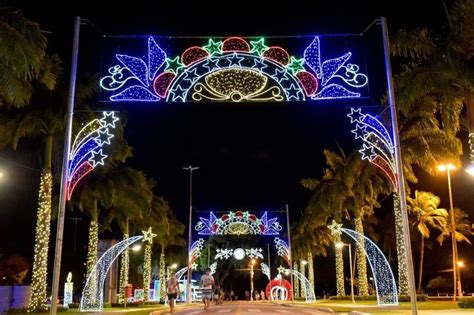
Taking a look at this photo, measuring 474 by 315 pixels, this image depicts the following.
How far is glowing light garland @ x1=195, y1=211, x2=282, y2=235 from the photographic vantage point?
166 ft

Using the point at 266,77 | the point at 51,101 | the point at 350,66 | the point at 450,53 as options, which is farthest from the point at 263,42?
the point at 51,101

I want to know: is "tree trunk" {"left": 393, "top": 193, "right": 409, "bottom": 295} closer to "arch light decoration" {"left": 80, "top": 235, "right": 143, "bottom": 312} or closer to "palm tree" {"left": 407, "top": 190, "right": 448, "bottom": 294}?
"arch light decoration" {"left": 80, "top": 235, "right": 143, "bottom": 312}

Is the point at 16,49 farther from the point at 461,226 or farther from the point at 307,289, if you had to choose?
the point at 461,226

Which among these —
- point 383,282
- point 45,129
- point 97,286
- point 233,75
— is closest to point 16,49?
point 233,75

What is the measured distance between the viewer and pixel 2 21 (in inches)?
580

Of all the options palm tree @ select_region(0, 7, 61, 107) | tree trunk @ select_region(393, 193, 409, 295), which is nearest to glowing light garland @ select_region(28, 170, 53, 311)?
palm tree @ select_region(0, 7, 61, 107)

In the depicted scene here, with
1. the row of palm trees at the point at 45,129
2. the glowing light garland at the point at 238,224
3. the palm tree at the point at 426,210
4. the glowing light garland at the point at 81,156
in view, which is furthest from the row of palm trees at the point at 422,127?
the row of palm trees at the point at 45,129

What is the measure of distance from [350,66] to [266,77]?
240 cm

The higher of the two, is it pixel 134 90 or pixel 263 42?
pixel 263 42

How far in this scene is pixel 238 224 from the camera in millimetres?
51344

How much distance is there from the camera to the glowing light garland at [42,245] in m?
24.9

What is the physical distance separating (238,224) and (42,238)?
27194 millimetres

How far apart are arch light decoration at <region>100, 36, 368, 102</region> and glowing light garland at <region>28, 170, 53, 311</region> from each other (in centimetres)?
1055

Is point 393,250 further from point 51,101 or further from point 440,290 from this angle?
point 51,101
